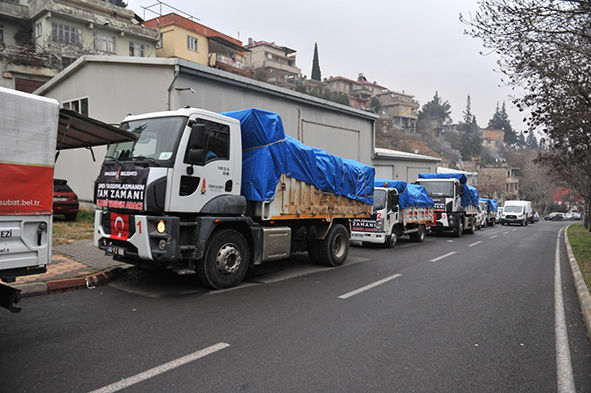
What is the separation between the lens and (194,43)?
40781 millimetres

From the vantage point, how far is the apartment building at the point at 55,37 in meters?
25.4

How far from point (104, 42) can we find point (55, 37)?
3835 millimetres

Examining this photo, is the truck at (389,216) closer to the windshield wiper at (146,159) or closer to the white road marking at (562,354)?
the white road marking at (562,354)

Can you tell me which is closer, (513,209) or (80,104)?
(80,104)

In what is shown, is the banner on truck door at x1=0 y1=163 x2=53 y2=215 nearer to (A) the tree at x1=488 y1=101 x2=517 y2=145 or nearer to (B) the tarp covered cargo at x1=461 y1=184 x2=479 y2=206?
(B) the tarp covered cargo at x1=461 y1=184 x2=479 y2=206

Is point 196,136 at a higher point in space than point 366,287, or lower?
higher

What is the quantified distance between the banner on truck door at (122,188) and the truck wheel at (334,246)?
4.96m

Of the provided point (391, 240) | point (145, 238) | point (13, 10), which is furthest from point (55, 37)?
point (145, 238)

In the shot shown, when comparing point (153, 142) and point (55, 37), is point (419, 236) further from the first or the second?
point (55, 37)

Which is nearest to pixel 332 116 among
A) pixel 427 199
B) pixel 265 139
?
pixel 427 199

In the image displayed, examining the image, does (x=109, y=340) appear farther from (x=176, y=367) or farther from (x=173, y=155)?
(x=173, y=155)

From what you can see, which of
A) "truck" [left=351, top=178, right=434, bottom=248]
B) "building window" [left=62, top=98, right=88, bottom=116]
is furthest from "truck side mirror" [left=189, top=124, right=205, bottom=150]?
"building window" [left=62, top=98, right=88, bottom=116]

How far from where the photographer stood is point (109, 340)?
14.9ft

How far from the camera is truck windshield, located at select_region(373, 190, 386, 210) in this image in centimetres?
1401
